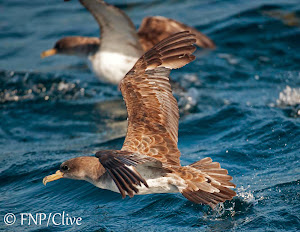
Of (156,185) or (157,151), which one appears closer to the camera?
(156,185)

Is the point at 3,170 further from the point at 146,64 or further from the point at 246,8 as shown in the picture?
the point at 246,8

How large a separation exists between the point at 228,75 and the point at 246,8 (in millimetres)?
3555

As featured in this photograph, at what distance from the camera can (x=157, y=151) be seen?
516 cm

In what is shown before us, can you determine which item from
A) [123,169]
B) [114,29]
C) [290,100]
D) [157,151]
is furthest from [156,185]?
[114,29]

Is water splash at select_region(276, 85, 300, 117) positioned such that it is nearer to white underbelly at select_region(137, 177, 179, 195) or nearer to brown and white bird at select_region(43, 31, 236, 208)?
brown and white bird at select_region(43, 31, 236, 208)

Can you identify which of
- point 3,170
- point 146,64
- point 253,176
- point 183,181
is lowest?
point 3,170

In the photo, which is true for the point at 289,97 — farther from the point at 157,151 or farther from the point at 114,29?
the point at 157,151

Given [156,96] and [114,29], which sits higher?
[114,29]

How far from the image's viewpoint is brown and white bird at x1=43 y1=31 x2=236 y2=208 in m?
4.71

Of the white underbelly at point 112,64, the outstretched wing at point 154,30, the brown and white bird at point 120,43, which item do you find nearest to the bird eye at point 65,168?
the brown and white bird at point 120,43

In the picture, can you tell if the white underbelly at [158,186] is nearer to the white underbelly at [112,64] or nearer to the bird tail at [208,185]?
the bird tail at [208,185]

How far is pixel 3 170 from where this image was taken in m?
7.00

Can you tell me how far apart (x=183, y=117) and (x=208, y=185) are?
3.57 metres

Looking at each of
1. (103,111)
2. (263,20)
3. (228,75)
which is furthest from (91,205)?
(263,20)
